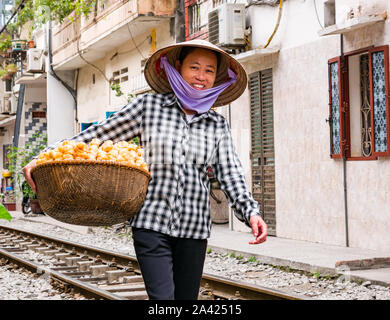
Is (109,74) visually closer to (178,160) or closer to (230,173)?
(230,173)

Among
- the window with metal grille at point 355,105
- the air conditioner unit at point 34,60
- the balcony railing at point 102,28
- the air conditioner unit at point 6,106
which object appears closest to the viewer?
the window with metal grille at point 355,105

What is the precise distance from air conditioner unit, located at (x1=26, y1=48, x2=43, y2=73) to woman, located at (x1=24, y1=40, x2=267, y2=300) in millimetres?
30681

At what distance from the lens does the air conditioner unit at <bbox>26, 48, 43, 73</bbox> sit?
3409 cm

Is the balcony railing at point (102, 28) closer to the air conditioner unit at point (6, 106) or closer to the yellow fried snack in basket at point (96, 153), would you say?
the air conditioner unit at point (6, 106)

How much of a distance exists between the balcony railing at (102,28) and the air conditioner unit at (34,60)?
30.5 inches

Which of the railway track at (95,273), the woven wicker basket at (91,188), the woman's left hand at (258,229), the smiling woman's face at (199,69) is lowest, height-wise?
the railway track at (95,273)

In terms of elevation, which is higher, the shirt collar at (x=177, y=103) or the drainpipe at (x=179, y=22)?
the drainpipe at (x=179, y=22)

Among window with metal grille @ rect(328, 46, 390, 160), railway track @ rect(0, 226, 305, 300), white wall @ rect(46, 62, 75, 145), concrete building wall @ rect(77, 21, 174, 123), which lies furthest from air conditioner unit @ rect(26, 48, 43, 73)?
window with metal grille @ rect(328, 46, 390, 160)

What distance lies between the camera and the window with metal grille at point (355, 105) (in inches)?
515

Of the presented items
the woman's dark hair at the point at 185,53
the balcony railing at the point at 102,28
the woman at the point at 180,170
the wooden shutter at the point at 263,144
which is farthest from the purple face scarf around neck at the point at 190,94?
the balcony railing at the point at 102,28

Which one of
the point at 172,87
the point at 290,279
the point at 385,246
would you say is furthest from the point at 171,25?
the point at 172,87

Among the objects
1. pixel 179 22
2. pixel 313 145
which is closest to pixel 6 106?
pixel 179 22

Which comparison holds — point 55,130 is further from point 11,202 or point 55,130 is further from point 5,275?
point 5,275
